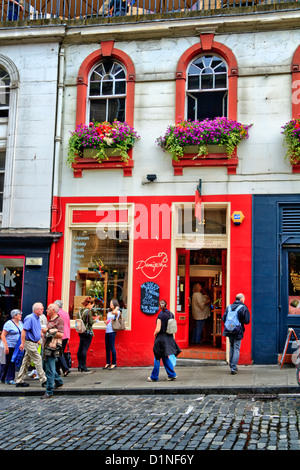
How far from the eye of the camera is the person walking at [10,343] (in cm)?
1223

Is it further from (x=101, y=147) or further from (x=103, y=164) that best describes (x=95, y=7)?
(x=103, y=164)

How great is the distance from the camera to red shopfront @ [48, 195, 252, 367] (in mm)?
13523

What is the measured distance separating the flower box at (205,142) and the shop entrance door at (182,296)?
7.43 ft

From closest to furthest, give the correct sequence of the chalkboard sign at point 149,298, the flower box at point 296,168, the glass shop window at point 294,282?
the glass shop window at point 294,282
the flower box at point 296,168
the chalkboard sign at point 149,298

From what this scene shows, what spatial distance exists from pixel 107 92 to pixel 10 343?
23.0 feet

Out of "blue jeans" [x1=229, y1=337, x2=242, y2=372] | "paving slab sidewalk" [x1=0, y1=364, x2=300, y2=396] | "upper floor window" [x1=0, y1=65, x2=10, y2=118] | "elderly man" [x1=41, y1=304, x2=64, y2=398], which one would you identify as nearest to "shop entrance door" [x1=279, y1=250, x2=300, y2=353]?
"paving slab sidewalk" [x1=0, y1=364, x2=300, y2=396]

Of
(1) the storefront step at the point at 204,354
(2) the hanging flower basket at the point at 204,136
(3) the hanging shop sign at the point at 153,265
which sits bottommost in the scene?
(1) the storefront step at the point at 204,354

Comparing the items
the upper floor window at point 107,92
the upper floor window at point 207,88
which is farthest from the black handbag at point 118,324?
the upper floor window at point 207,88

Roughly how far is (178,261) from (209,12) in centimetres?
642

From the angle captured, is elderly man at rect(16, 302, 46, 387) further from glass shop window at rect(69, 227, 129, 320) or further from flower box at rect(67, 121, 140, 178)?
flower box at rect(67, 121, 140, 178)

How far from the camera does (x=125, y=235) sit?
46.6 feet

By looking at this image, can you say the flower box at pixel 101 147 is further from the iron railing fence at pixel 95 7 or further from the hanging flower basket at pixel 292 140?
the hanging flower basket at pixel 292 140

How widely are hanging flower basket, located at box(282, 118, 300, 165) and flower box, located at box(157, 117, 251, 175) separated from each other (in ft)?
3.17

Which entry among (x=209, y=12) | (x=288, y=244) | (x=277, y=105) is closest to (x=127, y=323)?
(x=288, y=244)
